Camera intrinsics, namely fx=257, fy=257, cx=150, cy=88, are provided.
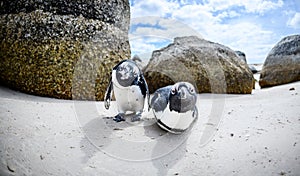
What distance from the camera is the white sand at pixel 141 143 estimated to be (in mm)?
1341

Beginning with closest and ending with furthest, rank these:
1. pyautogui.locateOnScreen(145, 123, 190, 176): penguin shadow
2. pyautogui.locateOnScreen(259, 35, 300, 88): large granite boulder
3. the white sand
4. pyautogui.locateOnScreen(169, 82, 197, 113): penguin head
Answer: the white sand, pyautogui.locateOnScreen(145, 123, 190, 176): penguin shadow, pyautogui.locateOnScreen(169, 82, 197, 113): penguin head, pyautogui.locateOnScreen(259, 35, 300, 88): large granite boulder

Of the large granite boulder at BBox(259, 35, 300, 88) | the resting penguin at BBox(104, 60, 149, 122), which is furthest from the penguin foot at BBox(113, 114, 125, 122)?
the large granite boulder at BBox(259, 35, 300, 88)

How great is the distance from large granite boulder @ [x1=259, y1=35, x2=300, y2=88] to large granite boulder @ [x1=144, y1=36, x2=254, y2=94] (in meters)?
1.17

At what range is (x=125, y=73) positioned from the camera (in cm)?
186

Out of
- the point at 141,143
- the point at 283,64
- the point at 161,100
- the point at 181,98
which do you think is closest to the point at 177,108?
the point at 181,98

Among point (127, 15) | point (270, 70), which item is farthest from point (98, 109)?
point (270, 70)

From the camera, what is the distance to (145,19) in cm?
230

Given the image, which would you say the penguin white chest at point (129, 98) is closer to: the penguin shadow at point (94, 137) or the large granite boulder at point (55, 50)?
the penguin shadow at point (94, 137)

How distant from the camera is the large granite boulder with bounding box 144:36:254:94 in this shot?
10.7 ft

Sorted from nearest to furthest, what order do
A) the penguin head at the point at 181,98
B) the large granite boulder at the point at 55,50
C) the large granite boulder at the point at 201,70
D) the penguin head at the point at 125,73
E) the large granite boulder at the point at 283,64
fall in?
1. the penguin head at the point at 181,98
2. the penguin head at the point at 125,73
3. the large granite boulder at the point at 55,50
4. the large granite boulder at the point at 201,70
5. the large granite boulder at the point at 283,64

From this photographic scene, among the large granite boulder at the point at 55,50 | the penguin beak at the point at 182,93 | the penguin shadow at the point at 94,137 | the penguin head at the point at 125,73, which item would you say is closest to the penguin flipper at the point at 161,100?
the penguin beak at the point at 182,93

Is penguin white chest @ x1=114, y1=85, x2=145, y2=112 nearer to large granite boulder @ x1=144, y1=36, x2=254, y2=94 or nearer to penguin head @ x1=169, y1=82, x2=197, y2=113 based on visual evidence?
penguin head @ x1=169, y1=82, x2=197, y2=113

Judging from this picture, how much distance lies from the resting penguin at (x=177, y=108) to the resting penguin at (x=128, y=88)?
21 centimetres

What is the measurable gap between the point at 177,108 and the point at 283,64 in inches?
140
